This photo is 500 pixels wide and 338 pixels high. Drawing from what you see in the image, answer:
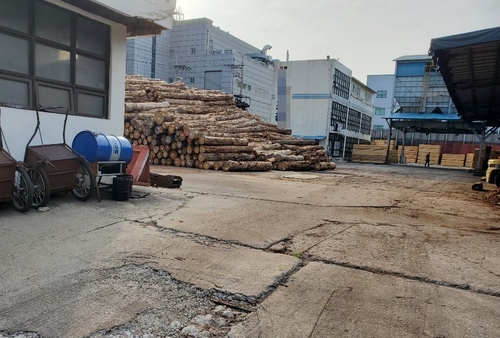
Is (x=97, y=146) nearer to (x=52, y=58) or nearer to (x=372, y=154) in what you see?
(x=52, y=58)

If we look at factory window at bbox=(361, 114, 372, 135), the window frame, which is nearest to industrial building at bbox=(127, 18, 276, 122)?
factory window at bbox=(361, 114, 372, 135)

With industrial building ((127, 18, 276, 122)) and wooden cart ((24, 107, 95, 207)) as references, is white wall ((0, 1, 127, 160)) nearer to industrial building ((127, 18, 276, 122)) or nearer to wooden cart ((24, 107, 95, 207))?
wooden cart ((24, 107, 95, 207))

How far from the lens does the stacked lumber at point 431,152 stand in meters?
37.1

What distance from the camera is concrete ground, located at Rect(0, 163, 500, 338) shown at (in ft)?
8.82

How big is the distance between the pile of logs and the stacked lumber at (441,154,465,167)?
23.1 metres

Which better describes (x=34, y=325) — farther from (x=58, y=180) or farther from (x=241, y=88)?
(x=241, y=88)

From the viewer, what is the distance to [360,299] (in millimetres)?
3135

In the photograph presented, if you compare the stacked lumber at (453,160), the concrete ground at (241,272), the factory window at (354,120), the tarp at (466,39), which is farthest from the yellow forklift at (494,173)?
the stacked lumber at (453,160)

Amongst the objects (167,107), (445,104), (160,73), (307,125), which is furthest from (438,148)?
(160,73)

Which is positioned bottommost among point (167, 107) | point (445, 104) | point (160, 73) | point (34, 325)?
point (34, 325)

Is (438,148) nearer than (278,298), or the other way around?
(278,298)

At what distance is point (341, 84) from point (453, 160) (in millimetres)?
14261

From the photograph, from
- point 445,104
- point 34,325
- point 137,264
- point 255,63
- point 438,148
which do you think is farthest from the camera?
point 255,63

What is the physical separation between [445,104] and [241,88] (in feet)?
77.1
